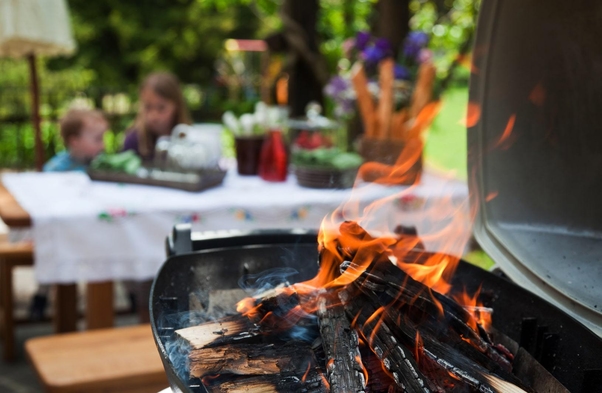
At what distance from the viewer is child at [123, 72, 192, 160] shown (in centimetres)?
403

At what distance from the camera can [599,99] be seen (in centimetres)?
142

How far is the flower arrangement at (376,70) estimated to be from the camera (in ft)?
11.9

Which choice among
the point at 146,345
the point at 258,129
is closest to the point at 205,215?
the point at 146,345

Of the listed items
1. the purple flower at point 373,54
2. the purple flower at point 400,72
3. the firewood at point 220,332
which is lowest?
the firewood at point 220,332

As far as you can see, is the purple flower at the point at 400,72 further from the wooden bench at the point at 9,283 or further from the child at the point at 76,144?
the wooden bench at the point at 9,283

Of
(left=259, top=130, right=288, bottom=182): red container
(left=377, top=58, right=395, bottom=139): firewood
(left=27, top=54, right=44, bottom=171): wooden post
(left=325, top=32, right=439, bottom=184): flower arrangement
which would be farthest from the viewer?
(left=27, top=54, right=44, bottom=171): wooden post

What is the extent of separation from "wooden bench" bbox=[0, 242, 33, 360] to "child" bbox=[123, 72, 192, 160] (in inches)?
38.6

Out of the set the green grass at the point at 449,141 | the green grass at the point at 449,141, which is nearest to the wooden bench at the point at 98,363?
the green grass at the point at 449,141

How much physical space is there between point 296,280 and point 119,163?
1958 millimetres

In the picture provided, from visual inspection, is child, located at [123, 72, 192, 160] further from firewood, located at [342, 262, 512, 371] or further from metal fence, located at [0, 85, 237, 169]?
metal fence, located at [0, 85, 237, 169]

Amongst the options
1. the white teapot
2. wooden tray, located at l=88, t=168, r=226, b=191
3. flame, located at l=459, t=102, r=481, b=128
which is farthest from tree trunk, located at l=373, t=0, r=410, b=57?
flame, located at l=459, t=102, r=481, b=128

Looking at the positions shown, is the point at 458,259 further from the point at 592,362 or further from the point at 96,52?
the point at 96,52

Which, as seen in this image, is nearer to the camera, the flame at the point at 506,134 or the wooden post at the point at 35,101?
the flame at the point at 506,134

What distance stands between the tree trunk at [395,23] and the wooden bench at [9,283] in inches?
125
